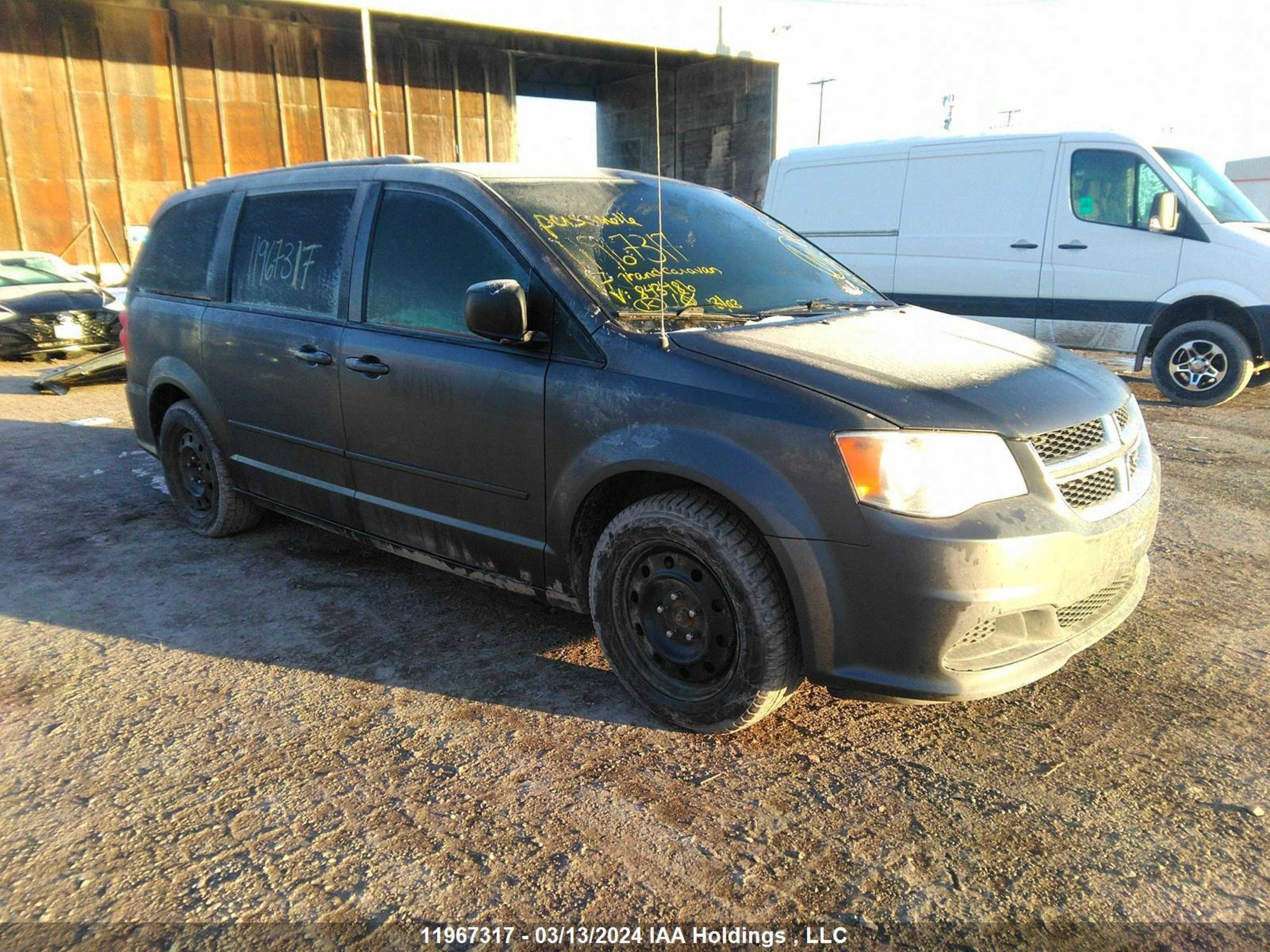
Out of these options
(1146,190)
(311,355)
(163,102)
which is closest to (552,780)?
(311,355)

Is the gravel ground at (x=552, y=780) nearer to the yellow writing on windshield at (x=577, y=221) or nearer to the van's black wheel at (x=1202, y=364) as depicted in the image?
the yellow writing on windshield at (x=577, y=221)

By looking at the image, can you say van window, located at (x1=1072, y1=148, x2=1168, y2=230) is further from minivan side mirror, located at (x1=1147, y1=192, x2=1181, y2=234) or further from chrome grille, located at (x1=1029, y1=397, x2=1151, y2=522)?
chrome grille, located at (x1=1029, y1=397, x2=1151, y2=522)

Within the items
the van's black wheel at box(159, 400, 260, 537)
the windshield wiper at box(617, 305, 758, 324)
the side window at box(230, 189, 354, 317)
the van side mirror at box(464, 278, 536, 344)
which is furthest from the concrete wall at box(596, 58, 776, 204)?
the van side mirror at box(464, 278, 536, 344)

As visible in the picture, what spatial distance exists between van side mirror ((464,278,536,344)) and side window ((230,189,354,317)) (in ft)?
3.50

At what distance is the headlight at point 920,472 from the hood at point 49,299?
11922 mm

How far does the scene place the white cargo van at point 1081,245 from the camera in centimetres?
784

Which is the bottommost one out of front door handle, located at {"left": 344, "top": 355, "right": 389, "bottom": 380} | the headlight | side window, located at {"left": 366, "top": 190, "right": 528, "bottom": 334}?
the headlight

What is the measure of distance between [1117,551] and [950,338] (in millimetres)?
958

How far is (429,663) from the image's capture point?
3.37m

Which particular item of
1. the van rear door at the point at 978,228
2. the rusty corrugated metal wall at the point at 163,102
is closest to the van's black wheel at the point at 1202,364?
the van rear door at the point at 978,228

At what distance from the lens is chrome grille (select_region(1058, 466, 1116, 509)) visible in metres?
2.61

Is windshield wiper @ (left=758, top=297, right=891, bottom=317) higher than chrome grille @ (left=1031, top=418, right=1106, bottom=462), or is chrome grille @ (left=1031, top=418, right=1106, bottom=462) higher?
windshield wiper @ (left=758, top=297, right=891, bottom=317)

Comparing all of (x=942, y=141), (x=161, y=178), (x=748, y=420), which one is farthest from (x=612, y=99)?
(x=748, y=420)

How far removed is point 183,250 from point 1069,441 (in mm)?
4346
